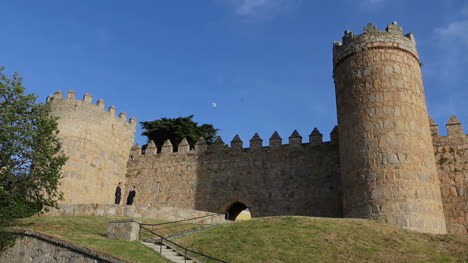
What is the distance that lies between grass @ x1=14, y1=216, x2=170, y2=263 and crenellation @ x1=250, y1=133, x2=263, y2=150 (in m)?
7.68

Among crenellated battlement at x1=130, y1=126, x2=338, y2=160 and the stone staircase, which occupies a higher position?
crenellated battlement at x1=130, y1=126, x2=338, y2=160

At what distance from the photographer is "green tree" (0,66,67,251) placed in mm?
16938

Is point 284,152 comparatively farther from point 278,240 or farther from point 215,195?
Result: point 278,240

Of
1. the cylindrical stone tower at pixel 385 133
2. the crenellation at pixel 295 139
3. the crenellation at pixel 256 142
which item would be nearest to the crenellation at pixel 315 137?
the crenellation at pixel 295 139

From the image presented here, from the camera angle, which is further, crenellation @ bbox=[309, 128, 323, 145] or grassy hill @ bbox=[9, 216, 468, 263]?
crenellation @ bbox=[309, 128, 323, 145]

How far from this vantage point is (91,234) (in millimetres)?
15438

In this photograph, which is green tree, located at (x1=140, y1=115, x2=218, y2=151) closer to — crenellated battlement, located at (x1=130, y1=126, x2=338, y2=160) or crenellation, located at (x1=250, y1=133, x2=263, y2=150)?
crenellated battlement, located at (x1=130, y1=126, x2=338, y2=160)

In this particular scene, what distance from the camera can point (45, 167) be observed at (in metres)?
A: 17.8

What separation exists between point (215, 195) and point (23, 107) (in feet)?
34.7

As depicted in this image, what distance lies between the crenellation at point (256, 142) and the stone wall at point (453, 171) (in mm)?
8258

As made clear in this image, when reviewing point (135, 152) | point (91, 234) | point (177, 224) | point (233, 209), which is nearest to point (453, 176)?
point (233, 209)

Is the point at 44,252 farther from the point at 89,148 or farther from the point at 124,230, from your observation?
the point at 89,148

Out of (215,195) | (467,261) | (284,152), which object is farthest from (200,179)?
(467,261)

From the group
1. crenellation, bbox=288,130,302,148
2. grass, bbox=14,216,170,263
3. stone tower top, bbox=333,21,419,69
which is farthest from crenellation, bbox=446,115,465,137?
grass, bbox=14,216,170,263
